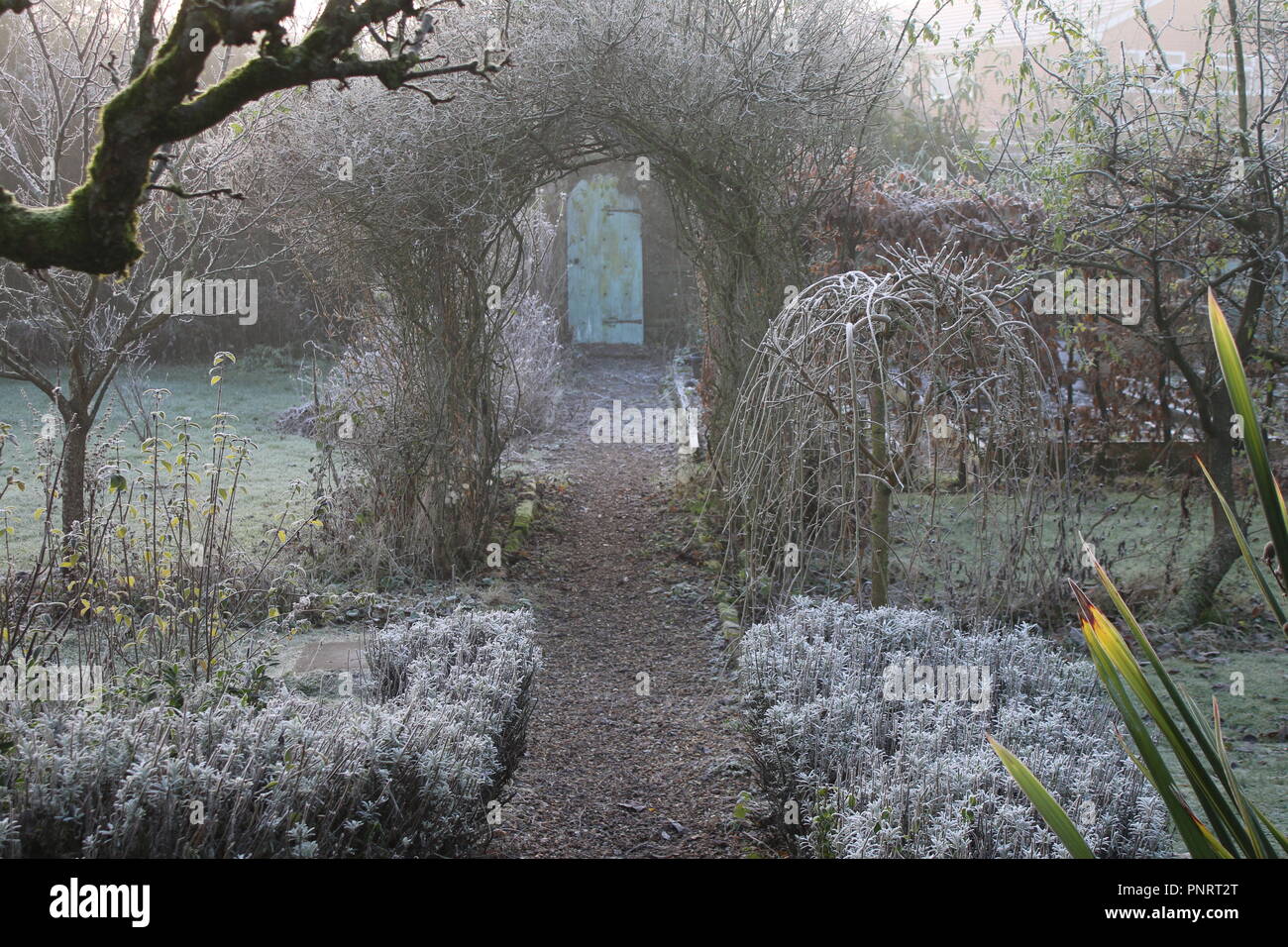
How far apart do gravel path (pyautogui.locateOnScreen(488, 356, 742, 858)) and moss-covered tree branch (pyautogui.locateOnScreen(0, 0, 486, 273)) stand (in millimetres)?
2251

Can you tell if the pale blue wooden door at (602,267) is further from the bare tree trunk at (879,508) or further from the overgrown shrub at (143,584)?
the bare tree trunk at (879,508)

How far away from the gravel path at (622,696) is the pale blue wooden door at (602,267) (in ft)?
25.0

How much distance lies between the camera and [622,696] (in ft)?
16.7

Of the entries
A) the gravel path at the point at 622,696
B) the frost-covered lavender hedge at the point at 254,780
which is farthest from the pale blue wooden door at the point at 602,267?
the frost-covered lavender hedge at the point at 254,780

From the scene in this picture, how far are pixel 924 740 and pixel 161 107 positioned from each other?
250 centimetres

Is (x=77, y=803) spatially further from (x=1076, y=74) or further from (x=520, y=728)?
(x=1076, y=74)

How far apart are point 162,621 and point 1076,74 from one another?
5.43 m

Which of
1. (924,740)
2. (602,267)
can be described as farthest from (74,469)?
(602,267)

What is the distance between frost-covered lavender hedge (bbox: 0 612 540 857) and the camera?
7.64ft

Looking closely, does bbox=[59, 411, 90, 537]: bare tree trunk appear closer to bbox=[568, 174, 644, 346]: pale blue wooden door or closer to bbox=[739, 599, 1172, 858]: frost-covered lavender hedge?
bbox=[739, 599, 1172, 858]: frost-covered lavender hedge

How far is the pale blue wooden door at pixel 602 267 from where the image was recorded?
16.9m

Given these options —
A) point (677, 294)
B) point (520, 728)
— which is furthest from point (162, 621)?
point (677, 294)
